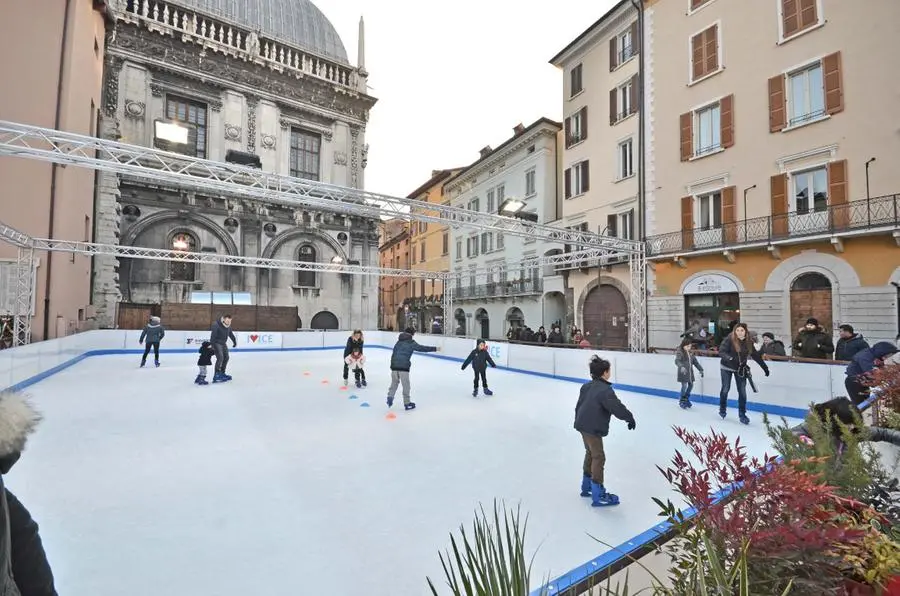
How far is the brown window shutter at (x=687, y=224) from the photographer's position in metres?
14.9

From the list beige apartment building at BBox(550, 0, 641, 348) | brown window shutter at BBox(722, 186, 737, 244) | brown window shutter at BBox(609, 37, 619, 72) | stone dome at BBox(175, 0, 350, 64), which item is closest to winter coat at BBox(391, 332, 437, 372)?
brown window shutter at BBox(722, 186, 737, 244)

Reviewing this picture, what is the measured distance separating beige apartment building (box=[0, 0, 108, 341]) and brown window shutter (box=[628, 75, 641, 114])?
20316mm

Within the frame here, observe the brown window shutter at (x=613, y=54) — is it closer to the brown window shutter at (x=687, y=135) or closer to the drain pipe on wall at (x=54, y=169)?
the brown window shutter at (x=687, y=135)

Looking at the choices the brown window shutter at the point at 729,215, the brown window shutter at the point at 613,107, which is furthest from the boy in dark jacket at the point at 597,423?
the brown window shutter at the point at 613,107

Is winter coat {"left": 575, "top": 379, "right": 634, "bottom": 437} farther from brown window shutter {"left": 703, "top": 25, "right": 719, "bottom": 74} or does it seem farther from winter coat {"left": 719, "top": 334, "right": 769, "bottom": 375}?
brown window shutter {"left": 703, "top": 25, "right": 719, "bottom": 74}

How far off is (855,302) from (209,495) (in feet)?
48.6

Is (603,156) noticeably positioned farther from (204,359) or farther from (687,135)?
(204,359)

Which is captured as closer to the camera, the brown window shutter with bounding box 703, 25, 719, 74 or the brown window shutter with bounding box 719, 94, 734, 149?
the brown window shutter with bounding box 719, 94, 734, 149

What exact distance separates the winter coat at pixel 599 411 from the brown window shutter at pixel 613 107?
59.0 feet

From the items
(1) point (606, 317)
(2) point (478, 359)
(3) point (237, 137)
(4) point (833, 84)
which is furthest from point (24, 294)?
(4) point (833, 84)

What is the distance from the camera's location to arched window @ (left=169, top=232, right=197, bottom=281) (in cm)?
2169

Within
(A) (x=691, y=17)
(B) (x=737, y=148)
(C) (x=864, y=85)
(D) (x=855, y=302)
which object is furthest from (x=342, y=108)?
(D) (x=855, y=302)

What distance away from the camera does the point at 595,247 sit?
13.5 m

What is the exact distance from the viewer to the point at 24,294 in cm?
1191
